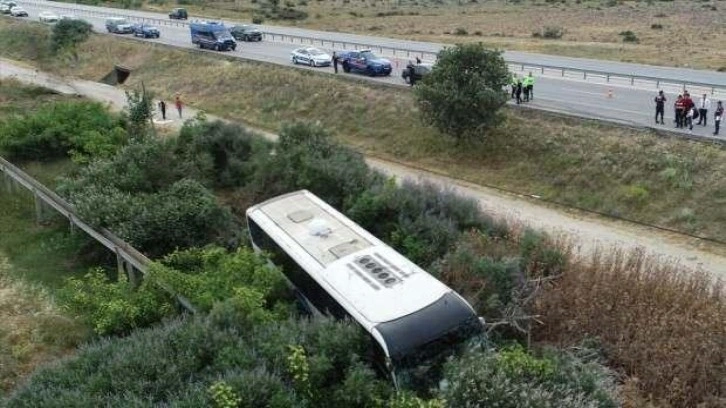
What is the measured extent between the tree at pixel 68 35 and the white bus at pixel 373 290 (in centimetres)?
5230

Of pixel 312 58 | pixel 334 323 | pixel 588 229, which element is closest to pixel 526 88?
pixel 588 229

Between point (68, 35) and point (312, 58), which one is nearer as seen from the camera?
point (312, 58)

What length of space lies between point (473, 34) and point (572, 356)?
57.2 meters

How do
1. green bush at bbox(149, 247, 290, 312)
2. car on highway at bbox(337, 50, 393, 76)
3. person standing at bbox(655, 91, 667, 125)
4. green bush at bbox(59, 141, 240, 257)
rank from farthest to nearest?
car on highway at bbox(337, 50, 393, 76) → person standing at bbox(655, 91, 667, 125) → green bush at bbox(59, 141, 240, 257) → green bush at bbox(149, 247, 290, 312)

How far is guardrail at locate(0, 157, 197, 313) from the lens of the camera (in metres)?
17.6

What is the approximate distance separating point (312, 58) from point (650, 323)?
37.3 meters

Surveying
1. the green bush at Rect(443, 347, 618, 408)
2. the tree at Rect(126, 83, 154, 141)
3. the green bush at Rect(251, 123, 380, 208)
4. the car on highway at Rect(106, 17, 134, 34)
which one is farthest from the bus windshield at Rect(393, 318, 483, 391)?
the car on highway at Rect(106, 17, 134, 34)

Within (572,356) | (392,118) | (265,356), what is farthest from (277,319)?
(392,118)

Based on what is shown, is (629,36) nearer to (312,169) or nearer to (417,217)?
(312,169)

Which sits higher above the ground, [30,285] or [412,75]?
[412,75]

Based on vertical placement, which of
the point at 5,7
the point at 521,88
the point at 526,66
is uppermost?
the point at 5,7

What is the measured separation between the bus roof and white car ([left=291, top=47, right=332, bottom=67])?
1216 inches

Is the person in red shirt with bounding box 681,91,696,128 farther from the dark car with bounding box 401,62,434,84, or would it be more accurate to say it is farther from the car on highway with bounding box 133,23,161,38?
the car on highway with bounding box 133,23,161,38

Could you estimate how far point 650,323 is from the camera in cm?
1494
